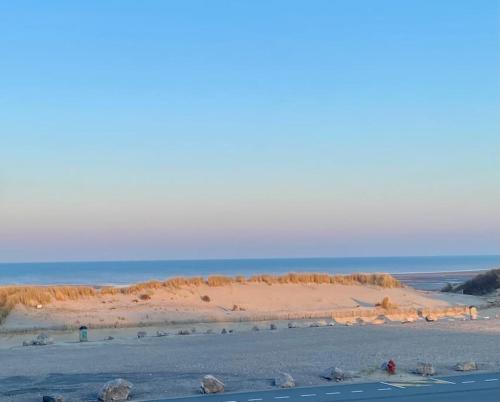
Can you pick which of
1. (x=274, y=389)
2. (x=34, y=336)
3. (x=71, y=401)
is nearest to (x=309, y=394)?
(x=274, y=389)

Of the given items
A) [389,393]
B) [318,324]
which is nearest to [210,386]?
[389,393]

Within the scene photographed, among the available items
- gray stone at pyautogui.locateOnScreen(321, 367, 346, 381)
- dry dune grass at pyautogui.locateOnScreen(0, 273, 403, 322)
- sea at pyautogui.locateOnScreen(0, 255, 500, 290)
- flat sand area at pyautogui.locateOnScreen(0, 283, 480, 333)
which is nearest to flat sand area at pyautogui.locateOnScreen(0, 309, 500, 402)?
gray stone at pyautogui.locateOnScreen(321, 367, 346, 381)

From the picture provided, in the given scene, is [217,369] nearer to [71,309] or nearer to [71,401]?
[71,401]

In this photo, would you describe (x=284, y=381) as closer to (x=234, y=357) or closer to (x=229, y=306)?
(x=234, y=357)

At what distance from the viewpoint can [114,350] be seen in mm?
24812

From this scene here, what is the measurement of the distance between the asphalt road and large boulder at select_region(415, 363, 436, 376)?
0.88 m

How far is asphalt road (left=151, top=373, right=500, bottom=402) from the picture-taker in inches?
589

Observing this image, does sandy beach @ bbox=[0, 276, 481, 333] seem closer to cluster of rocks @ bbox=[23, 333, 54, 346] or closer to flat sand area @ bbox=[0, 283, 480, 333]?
flat sand area @ bbox=[0, 283, 480, 333]

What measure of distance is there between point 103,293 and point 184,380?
95.6 feet

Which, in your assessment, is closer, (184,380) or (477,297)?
(184,380)

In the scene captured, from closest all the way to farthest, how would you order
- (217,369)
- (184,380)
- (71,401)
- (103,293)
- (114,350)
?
1. (71,401)
2. (184,380)
3. (217,369)
4. (114,350)
5. (103,293)

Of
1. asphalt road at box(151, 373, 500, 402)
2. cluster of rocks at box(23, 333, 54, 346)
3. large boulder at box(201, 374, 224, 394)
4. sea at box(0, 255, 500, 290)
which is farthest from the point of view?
sea at box(0, 255, 500, 290)

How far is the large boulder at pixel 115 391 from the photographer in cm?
1552

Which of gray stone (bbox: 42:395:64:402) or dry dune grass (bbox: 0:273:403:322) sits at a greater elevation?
dry dune grass (bbox: 0:273:403:322)
